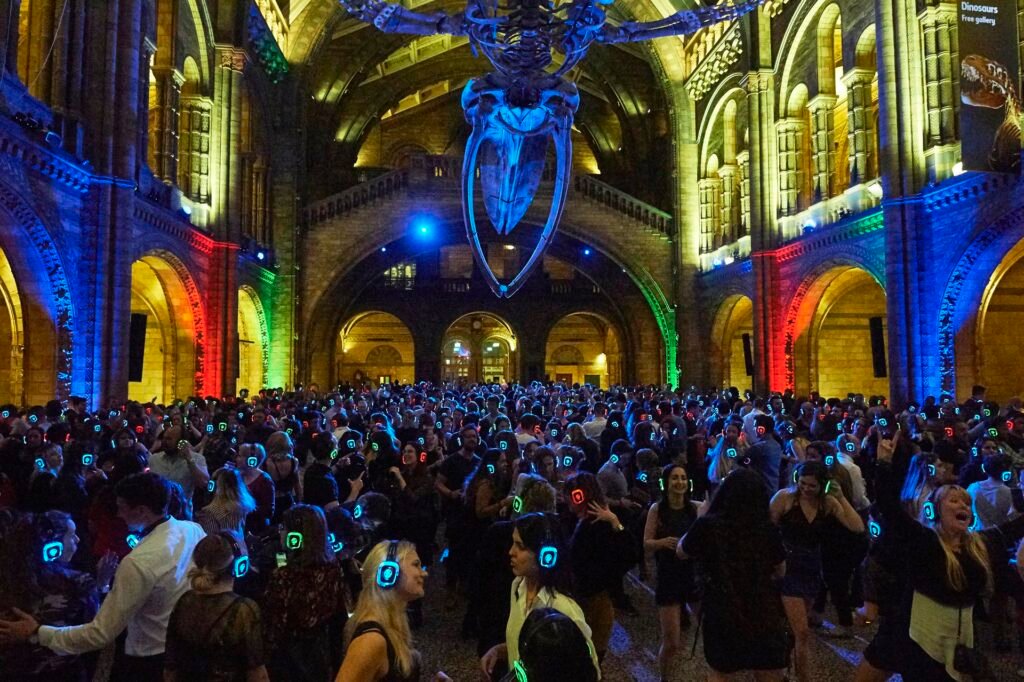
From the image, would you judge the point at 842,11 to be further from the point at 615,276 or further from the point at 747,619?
the point at 747,619

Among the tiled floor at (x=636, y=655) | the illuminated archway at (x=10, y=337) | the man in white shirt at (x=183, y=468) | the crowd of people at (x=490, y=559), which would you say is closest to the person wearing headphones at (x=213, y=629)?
the crowd of people at (x=490, y=559)

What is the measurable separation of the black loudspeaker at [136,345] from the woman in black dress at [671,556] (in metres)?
13.3

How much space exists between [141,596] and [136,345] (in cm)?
1363

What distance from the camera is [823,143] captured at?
19.8m

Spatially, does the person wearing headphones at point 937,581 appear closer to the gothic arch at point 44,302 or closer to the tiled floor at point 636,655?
the tiled floor at point 636,655

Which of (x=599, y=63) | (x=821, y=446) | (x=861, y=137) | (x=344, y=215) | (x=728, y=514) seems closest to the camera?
(x=728, y=514)

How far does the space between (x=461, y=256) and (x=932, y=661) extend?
33.2 m

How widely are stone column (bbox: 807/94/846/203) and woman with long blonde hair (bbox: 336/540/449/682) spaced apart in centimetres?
1955

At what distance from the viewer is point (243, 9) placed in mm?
20125

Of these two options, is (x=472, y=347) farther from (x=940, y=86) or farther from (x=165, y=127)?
(x=940, y=86)

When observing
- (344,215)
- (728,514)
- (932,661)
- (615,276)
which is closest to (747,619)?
(728,514)

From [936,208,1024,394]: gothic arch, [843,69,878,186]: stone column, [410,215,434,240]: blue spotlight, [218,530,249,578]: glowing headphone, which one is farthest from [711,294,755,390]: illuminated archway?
[218,530,249,578]: glowing headphone

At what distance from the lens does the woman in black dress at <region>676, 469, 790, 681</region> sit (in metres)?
3.35

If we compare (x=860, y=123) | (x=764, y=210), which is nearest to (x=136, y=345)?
(x=764, y=210)
